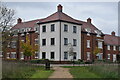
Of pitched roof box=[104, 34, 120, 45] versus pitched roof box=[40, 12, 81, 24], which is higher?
pitched roof box=[40, 12, 81, 24]

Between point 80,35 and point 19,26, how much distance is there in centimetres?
1907

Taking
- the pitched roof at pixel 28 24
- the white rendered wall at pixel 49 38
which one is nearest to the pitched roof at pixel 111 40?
the white rendered wall at pixel 49 38

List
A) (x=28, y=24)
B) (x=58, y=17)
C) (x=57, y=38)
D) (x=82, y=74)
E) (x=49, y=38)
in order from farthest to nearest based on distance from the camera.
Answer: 1. (x=28, y=24)
2. (x=58, y=17)
3. (x=49, y=38)
4. (x=57, y=38)
5. (x=82, y=74)

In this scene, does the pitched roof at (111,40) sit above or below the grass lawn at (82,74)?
above

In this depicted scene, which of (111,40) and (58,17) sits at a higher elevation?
(58,17)

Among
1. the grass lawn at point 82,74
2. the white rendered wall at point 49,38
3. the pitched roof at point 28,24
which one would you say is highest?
the pitched roof at point 28,24

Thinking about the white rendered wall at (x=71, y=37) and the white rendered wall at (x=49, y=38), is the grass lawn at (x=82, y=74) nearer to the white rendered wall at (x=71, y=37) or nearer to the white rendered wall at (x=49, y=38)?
the white rendered wall at (x=49, y=38)

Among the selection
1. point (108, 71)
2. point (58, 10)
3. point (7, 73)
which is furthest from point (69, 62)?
point (7, 73)

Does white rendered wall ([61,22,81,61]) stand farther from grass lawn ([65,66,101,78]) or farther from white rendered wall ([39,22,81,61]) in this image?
grass lawn ([65,66,101,78])

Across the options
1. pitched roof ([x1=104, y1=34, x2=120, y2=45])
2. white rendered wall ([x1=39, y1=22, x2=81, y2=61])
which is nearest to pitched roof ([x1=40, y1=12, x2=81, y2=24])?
white rendered wall ([x1=39, y1=22, x2=81, y2=61])

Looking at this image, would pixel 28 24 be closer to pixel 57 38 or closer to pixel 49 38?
pixel 49 38

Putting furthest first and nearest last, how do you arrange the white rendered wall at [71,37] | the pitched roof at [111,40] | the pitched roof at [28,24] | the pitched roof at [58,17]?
the pitched roof at [111,40] → the pitched roof at [28,24] → the pitched roof at [58,17] → the white rendered wall at [71,37]

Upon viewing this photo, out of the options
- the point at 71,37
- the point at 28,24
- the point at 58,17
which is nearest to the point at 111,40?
the point at 71,37

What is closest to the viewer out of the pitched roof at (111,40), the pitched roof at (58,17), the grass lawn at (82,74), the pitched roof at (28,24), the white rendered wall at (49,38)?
the grass lawn at (82,74)
